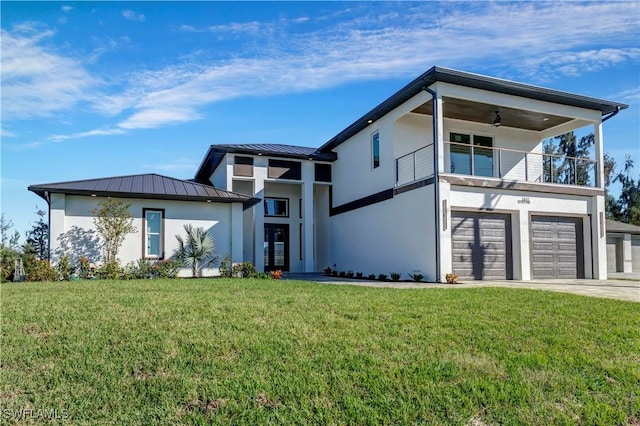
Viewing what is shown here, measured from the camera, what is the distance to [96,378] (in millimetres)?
4008

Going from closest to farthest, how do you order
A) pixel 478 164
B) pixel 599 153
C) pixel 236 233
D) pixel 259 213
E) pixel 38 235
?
pixel 599 153 → pixel 236 233 → pixel 478 164 → pixel 259 213 → pixel 38 235

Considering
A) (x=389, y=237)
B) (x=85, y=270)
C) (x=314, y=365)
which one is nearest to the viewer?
(x=314, y=365)

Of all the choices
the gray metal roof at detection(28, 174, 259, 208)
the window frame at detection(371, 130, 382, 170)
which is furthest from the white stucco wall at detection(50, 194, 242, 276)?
the window frame at detection(371, 130, 382, 170)

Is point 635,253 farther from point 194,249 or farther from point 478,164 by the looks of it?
point 194,249

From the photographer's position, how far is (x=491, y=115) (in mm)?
15922

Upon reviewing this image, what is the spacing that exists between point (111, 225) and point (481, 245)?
12185mm

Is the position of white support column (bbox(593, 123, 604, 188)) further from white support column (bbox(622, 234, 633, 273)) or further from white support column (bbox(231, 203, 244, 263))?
white support column (bbox(231, 203, 244, 263))

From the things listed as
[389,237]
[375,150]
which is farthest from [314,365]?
[375,150]

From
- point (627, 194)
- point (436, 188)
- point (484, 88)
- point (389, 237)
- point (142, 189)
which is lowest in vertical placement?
point (389, 237)

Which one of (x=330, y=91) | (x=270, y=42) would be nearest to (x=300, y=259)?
(x=330, y=91)

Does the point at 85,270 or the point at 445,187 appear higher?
the point at 445,187

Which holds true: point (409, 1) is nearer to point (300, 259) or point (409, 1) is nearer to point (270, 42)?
point (270, 42)

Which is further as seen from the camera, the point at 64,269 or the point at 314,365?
the point at 64,269

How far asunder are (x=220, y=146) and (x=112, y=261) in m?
6.40
